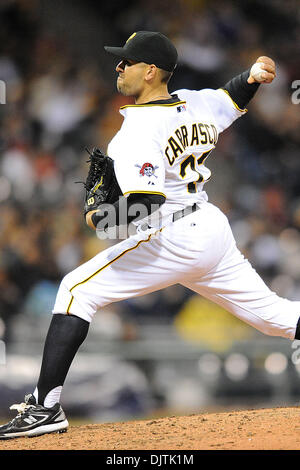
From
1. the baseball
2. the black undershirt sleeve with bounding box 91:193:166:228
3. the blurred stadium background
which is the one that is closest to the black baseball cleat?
the black undershirt sleeve with bounding box 91:193:166:228

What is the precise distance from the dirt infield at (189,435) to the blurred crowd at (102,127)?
2948mm

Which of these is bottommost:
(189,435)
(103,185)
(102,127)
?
(189,435)

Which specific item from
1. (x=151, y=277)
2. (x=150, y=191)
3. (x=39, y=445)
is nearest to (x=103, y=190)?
(x=150, y=191)

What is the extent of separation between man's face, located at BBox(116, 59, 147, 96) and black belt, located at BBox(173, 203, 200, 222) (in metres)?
0.57

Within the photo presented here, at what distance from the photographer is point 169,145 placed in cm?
288

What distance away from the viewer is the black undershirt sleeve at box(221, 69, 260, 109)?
11.0 feet

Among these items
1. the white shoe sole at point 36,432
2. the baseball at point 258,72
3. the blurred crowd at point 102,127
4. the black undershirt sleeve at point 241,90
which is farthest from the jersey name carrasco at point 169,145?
the blurred crowd at point 102,127

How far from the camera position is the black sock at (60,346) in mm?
2990

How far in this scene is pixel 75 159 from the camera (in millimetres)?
7137

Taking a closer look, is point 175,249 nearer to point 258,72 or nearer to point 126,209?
point 126,209

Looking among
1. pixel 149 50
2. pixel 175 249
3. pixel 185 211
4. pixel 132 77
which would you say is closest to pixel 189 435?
pixel 175 249

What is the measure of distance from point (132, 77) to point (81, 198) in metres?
3.98

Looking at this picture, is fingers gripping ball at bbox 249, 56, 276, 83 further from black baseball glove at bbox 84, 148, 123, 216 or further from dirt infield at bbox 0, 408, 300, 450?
dirt infield at bbox 0, 408, 300, 450

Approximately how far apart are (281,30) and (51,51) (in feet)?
9.42
